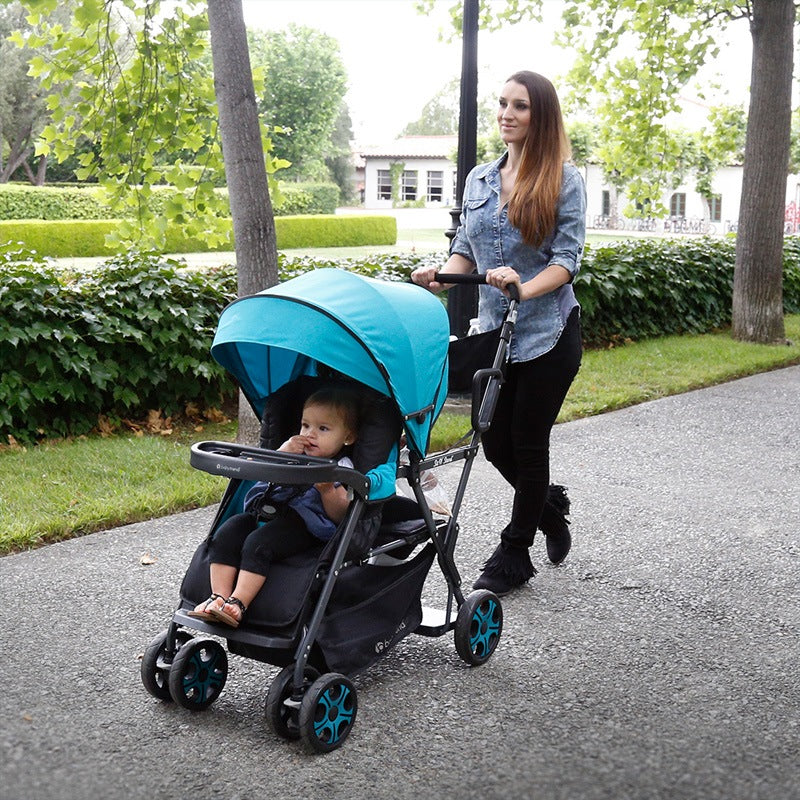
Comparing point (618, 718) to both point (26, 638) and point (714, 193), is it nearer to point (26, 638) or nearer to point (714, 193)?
point (26, 638)

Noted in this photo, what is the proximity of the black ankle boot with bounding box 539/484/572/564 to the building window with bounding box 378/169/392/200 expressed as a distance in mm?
72190

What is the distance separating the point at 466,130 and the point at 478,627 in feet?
16.5

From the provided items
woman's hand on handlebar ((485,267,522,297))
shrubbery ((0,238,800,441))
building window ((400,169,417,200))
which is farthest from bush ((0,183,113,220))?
building window ((400,169,417,200))

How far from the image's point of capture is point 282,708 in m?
3.27

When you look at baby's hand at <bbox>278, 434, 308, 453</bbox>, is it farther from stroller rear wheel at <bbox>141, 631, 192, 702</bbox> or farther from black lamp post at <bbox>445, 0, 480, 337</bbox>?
black lamp post at <bbox>445, 0, 480, 337</bbox>

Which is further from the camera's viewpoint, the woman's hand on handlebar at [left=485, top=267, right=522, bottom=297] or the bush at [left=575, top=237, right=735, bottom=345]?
the bush at [left=575, top=237, right=735, bottom=345]

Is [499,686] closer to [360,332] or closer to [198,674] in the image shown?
[198,674]

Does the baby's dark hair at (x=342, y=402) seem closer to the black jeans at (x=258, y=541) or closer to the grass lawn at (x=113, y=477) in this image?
the black jeans at (x=258, y=541)

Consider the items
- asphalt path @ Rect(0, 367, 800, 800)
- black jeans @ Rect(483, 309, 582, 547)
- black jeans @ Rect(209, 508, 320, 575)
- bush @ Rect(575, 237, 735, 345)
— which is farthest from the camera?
bush @ Rect(575, 237, 735, 345)

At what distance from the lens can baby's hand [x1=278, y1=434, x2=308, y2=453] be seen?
3.60 metres

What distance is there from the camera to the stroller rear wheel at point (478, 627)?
151 inches

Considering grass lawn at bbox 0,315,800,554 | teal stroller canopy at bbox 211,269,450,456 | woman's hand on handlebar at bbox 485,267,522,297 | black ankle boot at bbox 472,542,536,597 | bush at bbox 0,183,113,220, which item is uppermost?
woman's hand on handlebar at bbox 485,267,522,297

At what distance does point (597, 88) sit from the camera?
532 inches

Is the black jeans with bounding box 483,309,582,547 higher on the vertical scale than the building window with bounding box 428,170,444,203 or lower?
higher
